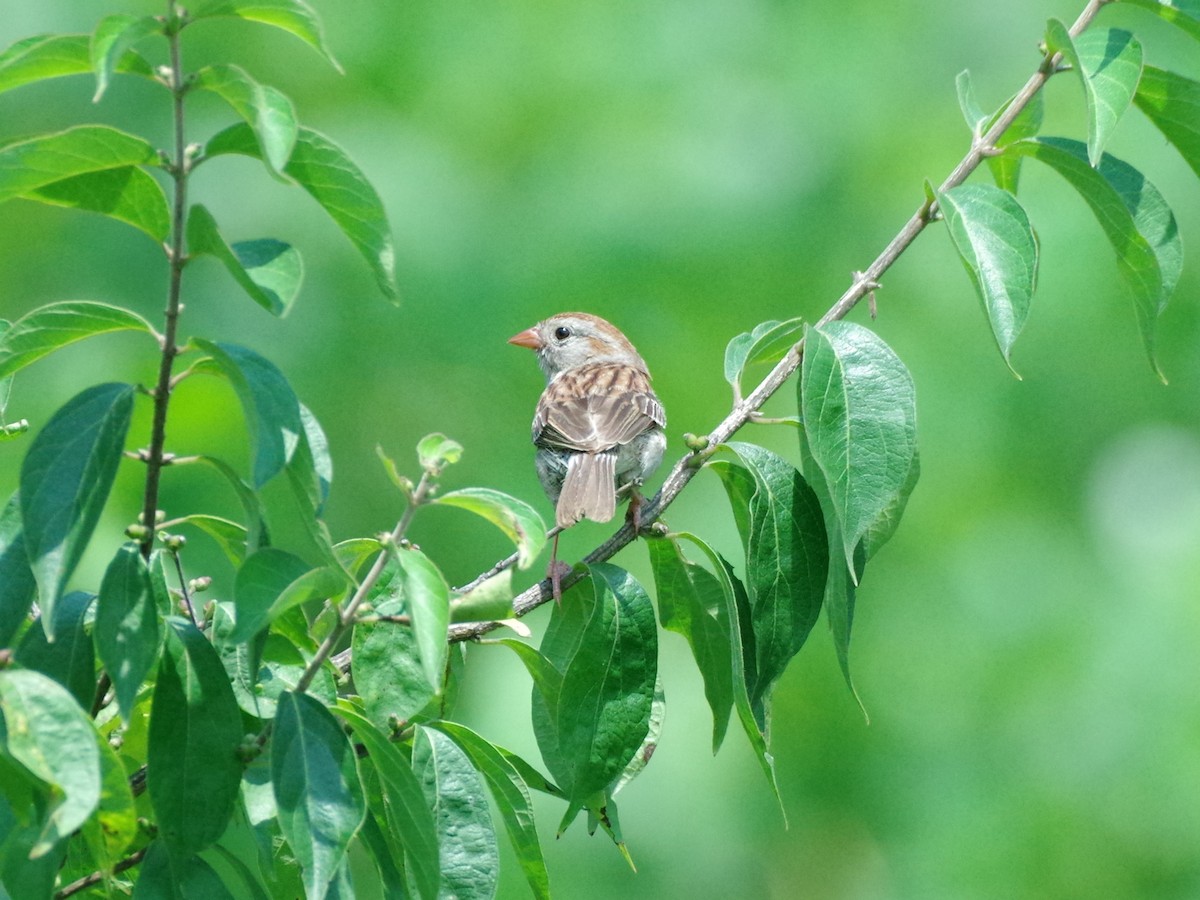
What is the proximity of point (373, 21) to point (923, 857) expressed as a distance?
5.83 m

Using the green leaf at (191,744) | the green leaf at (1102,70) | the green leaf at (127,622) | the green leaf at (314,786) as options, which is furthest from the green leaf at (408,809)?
the green leaf at (1102,70)

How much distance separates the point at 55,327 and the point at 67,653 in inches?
16.5

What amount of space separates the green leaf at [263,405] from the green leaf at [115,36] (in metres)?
0.33

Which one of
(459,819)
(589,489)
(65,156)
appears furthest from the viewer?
(589,489)

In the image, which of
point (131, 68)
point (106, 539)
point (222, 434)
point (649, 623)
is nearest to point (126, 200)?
point (131, 68)

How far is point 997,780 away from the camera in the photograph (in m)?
7.29

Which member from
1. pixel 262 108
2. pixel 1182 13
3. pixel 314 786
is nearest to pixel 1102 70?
pixel 1182 13

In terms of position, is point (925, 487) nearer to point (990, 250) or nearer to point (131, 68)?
point (990, 250)

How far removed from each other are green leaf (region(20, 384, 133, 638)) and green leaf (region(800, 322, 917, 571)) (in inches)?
36.9

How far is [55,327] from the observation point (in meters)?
1.79

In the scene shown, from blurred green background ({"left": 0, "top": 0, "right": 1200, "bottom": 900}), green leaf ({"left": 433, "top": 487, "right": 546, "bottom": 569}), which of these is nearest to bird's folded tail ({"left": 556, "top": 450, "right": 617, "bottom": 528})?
green leaf ({"left": 433, "top": 487, "right": 546, "bottom": 569})

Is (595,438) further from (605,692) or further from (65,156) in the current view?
(65,156)

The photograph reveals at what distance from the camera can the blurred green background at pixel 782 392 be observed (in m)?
6.98

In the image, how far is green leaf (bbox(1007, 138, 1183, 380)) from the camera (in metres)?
2.26
